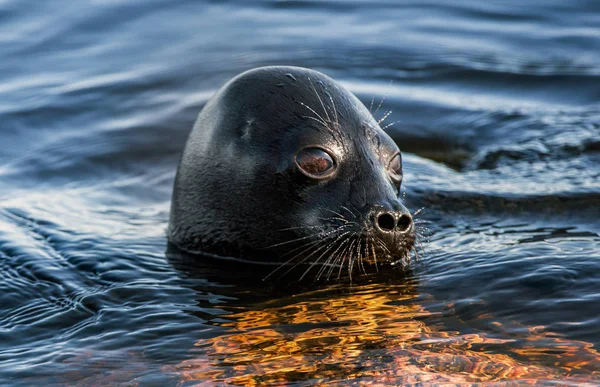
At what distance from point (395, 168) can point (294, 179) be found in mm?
675

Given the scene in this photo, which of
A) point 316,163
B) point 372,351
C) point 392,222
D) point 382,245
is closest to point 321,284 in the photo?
point 382,245

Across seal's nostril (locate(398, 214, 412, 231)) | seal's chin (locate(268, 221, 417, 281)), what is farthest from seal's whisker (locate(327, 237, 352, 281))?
seal's nostril (locate(398, 214, 412, 231))

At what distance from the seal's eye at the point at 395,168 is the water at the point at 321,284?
20.6 inches

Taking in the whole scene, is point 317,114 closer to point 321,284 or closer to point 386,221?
point 386,221

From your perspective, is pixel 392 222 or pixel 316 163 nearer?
pixel 392 222

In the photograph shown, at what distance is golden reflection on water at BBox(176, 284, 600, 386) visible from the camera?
4.54 m

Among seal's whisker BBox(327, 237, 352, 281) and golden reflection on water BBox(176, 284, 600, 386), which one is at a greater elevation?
seal's whisker BBox(327, 237, 352, 281)

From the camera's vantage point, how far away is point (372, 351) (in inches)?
190

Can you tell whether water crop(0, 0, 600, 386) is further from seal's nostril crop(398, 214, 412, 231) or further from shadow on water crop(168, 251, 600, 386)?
seal's nostril crop(398, 214, 412, 231)

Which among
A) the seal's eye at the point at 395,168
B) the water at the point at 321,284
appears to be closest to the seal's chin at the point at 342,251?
the water at the point at 321,284

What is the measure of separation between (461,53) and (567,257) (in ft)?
23.0

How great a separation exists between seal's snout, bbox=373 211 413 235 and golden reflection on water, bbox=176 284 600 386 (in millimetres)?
417

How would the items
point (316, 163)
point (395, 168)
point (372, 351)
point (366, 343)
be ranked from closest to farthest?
1. point (372, 351)
2. point (366, 343)
3. point (316, 163)
4. point (395, 168)

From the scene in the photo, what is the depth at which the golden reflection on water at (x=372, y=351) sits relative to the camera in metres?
4.54
